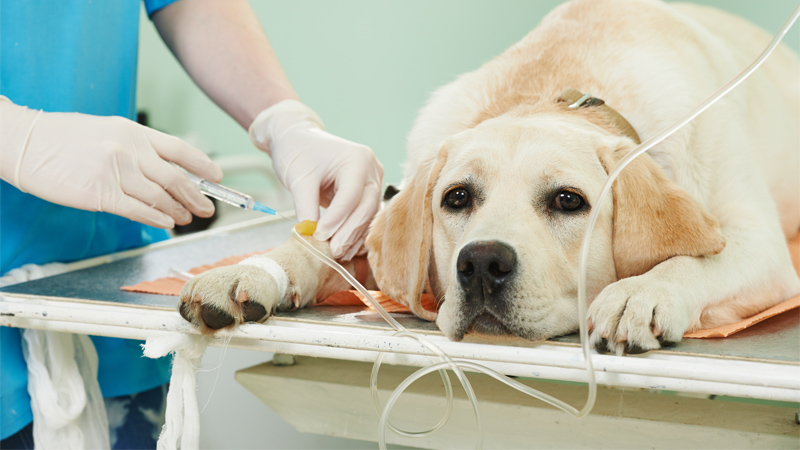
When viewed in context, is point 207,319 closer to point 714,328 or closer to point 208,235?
point 714,328

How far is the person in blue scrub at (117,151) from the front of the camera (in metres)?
1.17

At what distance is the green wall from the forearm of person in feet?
5.82

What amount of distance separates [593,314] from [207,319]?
21.7 inches

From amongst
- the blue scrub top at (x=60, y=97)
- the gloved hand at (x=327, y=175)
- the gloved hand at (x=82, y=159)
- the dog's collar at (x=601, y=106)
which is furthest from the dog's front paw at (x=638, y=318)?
the blue scrub top at (x=60, y=97)

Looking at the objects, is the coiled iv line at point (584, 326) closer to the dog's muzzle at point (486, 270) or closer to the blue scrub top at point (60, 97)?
the dog's muzzle at point (486, 270)

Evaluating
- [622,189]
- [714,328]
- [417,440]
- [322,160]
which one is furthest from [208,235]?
[714,328]

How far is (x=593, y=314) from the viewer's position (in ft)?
2.91

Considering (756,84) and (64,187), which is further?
(756,84)

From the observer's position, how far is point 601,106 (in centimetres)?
126

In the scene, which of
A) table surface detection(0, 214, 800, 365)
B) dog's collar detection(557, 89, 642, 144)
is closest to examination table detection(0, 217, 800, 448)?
table surface detection(0, 214, 800, 365)

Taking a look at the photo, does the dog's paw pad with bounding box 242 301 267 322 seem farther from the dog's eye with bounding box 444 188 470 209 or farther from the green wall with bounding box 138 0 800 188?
the green wall with bounding box 138 0 800 188

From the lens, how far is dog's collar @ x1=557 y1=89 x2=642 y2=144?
4.11 ft

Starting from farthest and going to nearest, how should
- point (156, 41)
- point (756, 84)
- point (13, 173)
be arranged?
point (156, 41), point (756, 84), point (13, 173)

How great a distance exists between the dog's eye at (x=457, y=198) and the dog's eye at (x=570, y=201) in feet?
0.55
